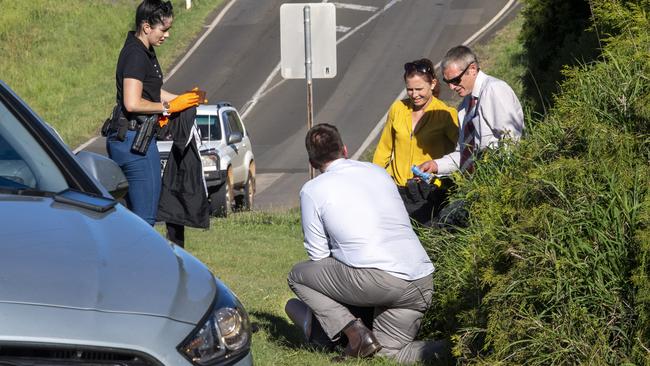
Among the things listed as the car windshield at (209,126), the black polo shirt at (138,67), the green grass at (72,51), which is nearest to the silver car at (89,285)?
the black polo shirt at (138,67)

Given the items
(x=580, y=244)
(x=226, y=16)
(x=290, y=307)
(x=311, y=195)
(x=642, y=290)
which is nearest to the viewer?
(x=642, y=290)

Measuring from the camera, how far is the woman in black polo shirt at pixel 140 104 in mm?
8094

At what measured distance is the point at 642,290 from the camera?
502cm

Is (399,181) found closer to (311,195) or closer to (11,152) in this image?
(311,195)

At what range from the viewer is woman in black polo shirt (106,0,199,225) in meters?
8.09

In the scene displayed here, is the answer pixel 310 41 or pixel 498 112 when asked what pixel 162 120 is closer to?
pixel 498 112

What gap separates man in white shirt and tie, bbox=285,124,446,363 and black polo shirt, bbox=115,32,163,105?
1495 mm

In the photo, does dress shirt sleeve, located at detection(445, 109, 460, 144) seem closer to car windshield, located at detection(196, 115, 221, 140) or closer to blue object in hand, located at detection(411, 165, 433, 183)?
blue object in hand, located at detection(411, 165, 433, 183)

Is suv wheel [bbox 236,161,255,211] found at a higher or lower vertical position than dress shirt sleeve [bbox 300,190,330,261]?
lower

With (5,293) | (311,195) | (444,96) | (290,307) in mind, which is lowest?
(444,96)

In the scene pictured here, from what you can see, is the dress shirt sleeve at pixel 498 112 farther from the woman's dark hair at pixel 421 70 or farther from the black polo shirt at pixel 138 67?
the black polo shirt at pixel 138 67

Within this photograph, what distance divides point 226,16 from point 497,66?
432 inches

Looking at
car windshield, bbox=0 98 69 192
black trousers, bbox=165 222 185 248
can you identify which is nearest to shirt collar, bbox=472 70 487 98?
black trousers, bbox=165 222 185 248

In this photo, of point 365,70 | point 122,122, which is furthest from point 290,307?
point 365,70
